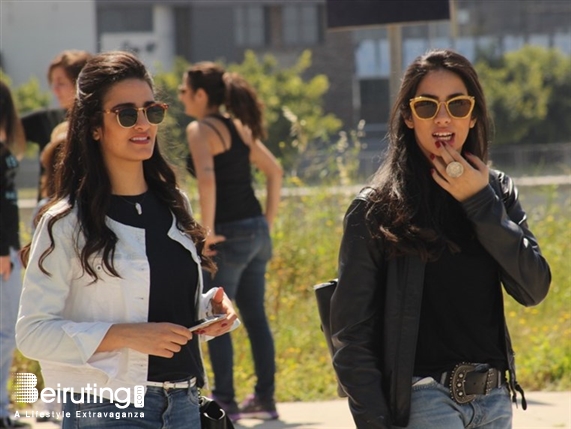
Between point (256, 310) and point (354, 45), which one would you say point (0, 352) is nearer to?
point (256, 310)

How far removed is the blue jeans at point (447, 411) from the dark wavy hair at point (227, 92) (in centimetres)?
343

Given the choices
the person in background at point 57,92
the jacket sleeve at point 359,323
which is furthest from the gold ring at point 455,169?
the person in background at point 57,92

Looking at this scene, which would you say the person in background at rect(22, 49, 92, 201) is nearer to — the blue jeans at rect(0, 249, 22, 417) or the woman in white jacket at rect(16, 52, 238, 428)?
the blue jeans at rect(0, 249, 22, 417)

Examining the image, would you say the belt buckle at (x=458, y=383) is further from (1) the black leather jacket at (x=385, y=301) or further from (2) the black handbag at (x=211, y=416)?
(2) the black handbag at (x=211, y=416)

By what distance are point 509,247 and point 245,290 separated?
325 cm

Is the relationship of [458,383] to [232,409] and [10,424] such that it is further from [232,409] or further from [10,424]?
[10,424]

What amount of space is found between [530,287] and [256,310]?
3155mm

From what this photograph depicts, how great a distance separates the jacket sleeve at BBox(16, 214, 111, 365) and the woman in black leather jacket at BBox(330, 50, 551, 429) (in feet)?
2.31

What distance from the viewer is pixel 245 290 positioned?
20.3ft

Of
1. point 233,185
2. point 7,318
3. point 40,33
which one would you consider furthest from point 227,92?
point 40,33

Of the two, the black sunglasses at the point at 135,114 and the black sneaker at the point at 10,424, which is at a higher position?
the black sunglasses at the point at 135,114

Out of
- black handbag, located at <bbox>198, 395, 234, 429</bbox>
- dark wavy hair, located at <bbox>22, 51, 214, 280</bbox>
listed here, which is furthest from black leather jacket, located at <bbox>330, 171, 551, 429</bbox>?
dark wavy hair, located at <bbox>22, 51, 214, 280</bbox>

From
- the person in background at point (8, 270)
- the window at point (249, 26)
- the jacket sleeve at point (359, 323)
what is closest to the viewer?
the jacket sleeve at point (359, 323)

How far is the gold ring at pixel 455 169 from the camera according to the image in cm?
309
